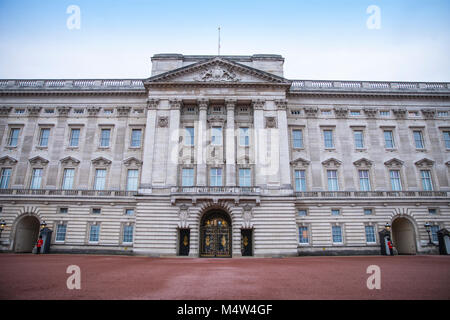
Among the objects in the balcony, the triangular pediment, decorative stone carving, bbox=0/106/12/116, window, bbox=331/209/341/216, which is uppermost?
the triangular pediment

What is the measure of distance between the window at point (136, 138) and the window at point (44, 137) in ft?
36.7

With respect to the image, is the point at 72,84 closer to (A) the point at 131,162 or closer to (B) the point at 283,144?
(A) the point at 131,162

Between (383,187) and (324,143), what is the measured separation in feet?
29.2

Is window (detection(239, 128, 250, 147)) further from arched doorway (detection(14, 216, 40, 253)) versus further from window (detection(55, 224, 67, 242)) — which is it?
arched doorway (detection(14, 216, 40, 253))

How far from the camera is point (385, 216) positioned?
106 feet

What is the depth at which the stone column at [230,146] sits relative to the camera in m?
30.8

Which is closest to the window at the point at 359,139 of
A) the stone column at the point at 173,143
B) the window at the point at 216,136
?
the window at the point at 216,136

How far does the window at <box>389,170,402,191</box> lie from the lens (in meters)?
33.7

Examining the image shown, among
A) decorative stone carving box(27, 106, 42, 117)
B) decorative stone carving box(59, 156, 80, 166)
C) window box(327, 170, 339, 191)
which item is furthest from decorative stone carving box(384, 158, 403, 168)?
decorative stone carving box(27, 106, 42, 117)

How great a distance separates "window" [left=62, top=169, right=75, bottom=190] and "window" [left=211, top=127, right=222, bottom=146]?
18179 millimetres

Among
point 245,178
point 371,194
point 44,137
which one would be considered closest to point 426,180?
point 371,194

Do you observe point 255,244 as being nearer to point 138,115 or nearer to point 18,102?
point 138,115

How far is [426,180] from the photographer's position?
34031mm
